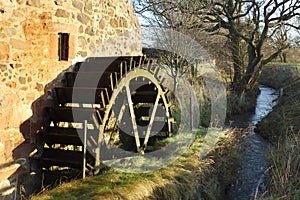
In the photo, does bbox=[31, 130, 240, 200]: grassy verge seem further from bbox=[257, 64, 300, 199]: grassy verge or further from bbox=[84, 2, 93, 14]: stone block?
bbox=[84, 2, 93, 14]: stone block

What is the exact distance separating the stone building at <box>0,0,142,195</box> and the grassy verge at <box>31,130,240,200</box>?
1001 mm

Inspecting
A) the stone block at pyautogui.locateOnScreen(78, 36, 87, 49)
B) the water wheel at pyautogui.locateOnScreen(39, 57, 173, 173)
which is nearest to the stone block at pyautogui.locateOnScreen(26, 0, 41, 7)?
the stone block at pyautogui.locateOnScreen(78, 36, 87, 49)

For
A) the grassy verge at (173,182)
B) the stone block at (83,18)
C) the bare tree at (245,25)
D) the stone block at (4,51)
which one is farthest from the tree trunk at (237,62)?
the stone block at (4,51)

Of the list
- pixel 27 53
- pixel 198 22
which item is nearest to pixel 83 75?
pixel 27 53

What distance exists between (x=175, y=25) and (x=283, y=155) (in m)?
3.70

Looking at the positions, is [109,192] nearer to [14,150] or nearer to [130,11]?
[14,150]

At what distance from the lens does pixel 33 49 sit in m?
4.27

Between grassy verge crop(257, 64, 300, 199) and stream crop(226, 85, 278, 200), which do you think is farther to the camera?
stream crop(226, 85, 278, 200)

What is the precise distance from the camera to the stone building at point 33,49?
152 inches

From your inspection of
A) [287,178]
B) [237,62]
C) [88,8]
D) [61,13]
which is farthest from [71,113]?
[237,62]

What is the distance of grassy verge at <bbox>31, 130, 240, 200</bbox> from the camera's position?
373 centimetres

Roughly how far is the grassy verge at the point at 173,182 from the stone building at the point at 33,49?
1001mm

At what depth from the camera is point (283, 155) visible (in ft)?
18.2

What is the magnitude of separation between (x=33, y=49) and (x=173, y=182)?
2.66 meters
